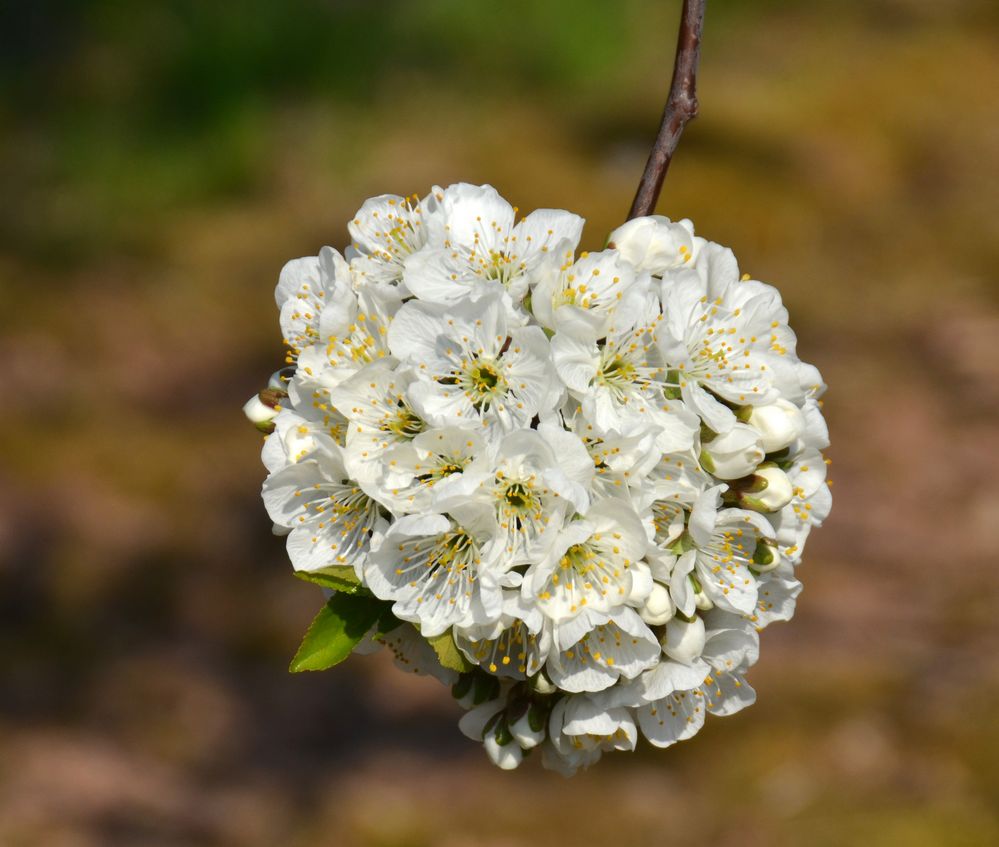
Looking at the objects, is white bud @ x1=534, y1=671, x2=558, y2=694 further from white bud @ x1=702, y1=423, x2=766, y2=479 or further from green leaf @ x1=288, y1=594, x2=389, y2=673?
white bud @ x1=702, y1=423, x2=766, y2=479

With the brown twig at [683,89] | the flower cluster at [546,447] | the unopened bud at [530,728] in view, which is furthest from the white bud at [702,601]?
the brown twig at [683,89]

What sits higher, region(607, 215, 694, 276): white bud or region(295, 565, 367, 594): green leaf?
region(607, 215, 694, 276): white bud

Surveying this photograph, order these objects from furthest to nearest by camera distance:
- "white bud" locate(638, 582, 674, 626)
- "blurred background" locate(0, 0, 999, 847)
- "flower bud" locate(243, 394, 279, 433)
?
"blurred background" locate(0, 0, 999, 847), "flower bud" locate(243, 394, 279, 433), "white bud" locate(638, 582, 674, 626)

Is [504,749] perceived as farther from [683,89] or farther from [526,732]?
[683,89]

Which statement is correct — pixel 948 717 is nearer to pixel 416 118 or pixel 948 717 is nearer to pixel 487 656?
pixel 487 656

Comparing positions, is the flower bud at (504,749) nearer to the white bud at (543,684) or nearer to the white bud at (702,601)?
the white bud at (543,684)

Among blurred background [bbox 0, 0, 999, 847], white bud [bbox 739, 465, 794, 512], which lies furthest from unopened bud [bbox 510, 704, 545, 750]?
blurred background [bbox 0, 0, 999, 847]

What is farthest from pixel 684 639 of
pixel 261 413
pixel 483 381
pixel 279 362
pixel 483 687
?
pixel 279 362
